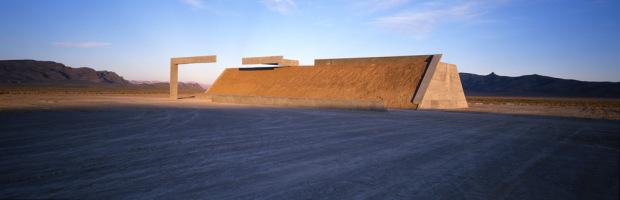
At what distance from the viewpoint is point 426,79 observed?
25.7 metres

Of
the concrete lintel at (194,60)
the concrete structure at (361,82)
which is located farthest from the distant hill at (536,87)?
the concrete lintel at (194,60)

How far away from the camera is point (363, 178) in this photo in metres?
4.44

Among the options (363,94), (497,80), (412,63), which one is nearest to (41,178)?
(363,94)

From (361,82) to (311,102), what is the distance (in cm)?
915

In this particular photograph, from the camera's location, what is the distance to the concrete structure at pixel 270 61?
3666 centimetres

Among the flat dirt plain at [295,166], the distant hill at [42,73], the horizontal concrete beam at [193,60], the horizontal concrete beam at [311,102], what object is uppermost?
the distant hill at [42,73]

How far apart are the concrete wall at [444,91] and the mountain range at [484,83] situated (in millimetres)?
105887

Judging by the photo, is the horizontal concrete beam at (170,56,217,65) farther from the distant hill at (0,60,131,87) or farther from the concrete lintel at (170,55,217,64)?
the distant hill at (0,60,131,87)

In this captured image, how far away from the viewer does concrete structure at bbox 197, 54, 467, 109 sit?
1002 inches

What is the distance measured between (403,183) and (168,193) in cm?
282

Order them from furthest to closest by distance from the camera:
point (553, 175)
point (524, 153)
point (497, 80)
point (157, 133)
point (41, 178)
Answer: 1. point (497, 80)
2. point (157, 133)
3. point (524, 153)
4. point (553, 175)
5. point (41, 178)

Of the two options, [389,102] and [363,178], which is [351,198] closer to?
[363,178]

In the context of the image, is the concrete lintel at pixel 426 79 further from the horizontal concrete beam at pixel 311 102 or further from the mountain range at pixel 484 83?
the mountain range at pixel 484 83

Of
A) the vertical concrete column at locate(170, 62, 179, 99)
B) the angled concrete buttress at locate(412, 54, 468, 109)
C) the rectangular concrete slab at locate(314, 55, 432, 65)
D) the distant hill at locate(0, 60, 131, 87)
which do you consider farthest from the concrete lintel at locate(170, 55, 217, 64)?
the distant hill at locate(0, 60, 131, 87)
